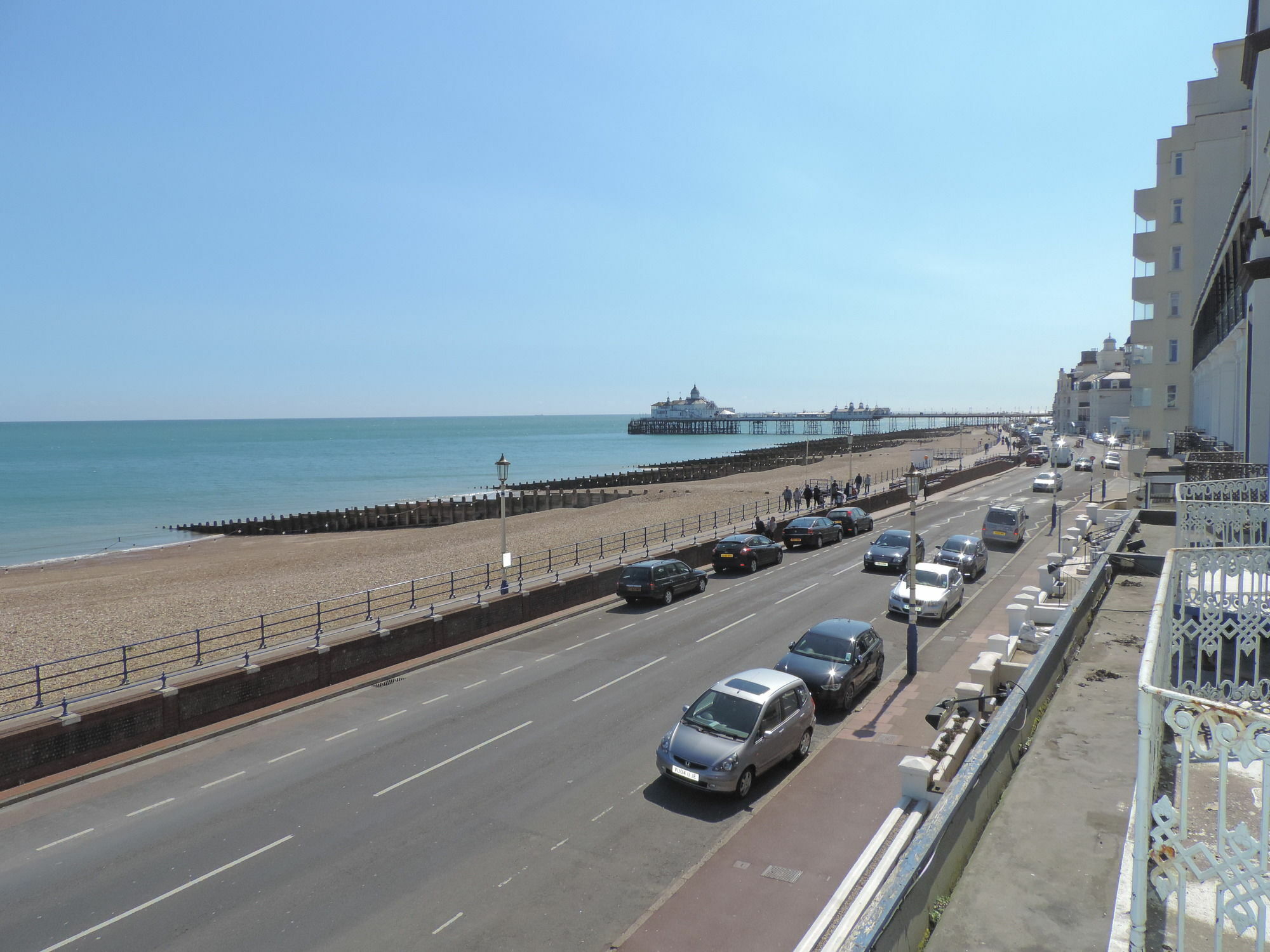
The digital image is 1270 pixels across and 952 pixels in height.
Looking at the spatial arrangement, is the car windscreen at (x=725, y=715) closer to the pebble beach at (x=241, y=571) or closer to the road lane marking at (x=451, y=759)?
the road lane marking at (x=451, y=759)

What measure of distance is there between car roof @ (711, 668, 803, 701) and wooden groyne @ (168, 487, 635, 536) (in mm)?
51980

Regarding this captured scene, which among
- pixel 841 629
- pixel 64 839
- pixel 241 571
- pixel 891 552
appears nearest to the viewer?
pixel 64 839

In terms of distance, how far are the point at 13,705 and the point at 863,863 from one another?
17.6 meters

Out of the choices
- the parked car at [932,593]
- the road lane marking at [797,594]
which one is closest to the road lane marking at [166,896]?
the road lane marking at [797,594]

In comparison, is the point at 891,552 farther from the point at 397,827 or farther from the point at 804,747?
the point at 397,827

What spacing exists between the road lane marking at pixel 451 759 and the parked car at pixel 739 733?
3.16 meters

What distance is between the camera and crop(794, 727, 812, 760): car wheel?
13312 mm

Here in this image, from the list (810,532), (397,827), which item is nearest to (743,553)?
(810,532)

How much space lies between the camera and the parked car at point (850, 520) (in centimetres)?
3841

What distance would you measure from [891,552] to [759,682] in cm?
1760

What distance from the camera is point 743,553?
29.6 meters

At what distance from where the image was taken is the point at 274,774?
12.8 m

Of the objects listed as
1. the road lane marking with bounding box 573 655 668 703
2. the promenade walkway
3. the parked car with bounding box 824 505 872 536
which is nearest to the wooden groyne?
the parked car with bounding box 824 505 872 536

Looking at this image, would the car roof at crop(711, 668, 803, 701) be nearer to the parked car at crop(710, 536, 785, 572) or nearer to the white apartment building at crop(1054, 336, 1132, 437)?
the parked car at crop(710, 536, 785, 572)
